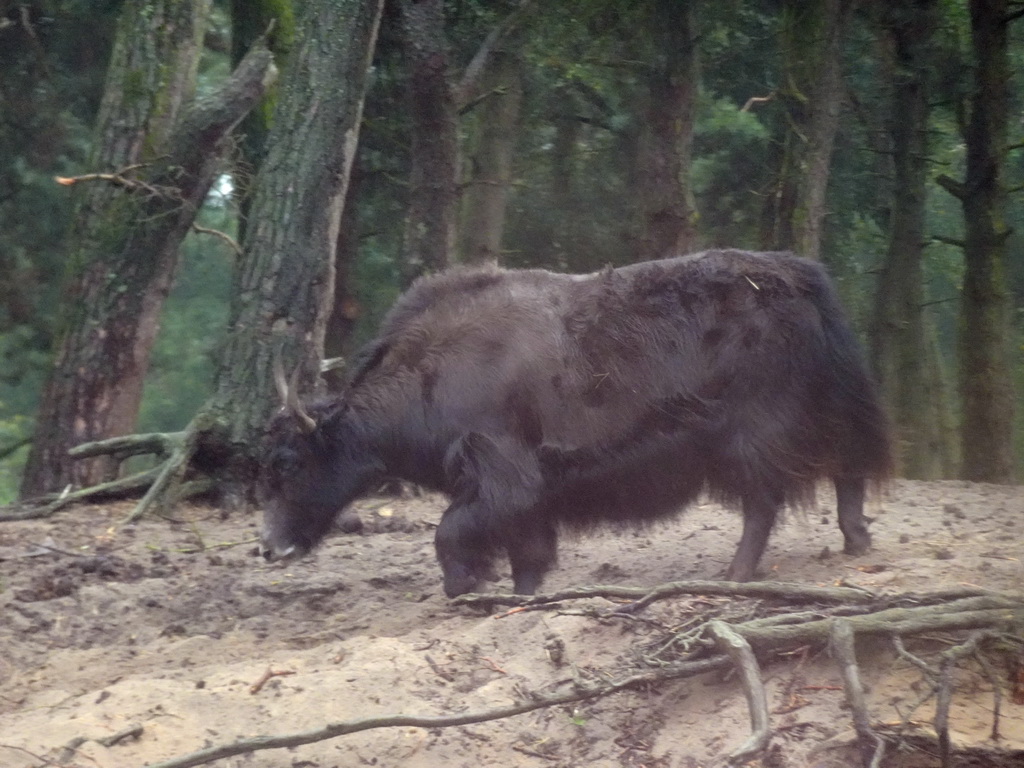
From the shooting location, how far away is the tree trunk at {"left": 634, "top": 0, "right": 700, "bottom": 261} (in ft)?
32.6

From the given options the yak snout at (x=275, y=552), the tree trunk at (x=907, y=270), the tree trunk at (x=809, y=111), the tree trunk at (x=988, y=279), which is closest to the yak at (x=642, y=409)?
the yak snout at (x=275, y=552)

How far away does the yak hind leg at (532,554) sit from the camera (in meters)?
5.98

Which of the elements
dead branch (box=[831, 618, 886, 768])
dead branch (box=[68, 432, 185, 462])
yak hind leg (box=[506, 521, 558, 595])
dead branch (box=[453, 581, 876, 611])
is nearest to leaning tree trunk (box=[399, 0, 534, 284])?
dead branch (box=[68, 432, 185, 462])

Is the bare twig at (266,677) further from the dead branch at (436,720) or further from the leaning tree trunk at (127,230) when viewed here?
Result: the leaning tree trunk at (127,230)

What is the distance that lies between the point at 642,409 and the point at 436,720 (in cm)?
235

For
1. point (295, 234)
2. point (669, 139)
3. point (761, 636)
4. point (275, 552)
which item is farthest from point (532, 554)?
point (669, 139)

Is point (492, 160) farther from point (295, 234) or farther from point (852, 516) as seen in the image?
point (852, 516)

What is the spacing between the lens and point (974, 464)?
32.5 feet

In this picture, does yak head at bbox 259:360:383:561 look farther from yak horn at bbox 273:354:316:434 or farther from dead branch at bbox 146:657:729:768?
dead branch at bbox 146:657:729:768

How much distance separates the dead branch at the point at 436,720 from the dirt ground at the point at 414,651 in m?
0.10

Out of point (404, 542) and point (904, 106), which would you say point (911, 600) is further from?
point (904, 106)

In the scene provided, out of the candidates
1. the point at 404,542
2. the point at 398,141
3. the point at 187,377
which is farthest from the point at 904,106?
the point at 187,377

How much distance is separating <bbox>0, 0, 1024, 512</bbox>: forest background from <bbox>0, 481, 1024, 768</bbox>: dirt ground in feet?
8.25

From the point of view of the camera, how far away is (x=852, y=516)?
6004mm
